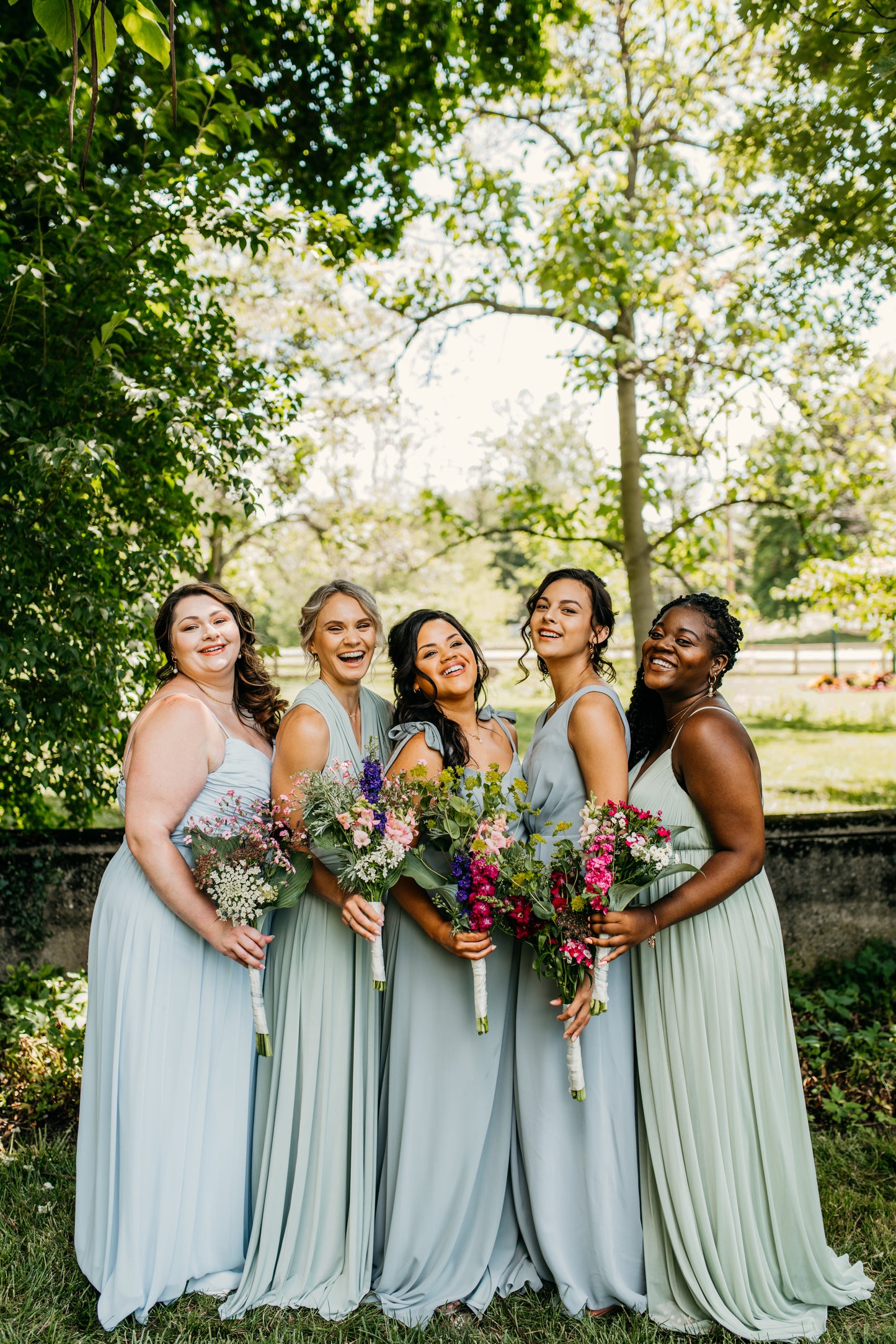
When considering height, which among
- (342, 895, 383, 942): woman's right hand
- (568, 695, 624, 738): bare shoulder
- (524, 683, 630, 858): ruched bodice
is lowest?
(342, 895, 383, 942): woman's right hand

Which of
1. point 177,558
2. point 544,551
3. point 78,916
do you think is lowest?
point 78,916

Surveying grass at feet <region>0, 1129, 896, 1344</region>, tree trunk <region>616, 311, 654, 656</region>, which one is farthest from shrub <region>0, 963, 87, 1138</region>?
tree trunk <region>616, 311, 654, 656</region>

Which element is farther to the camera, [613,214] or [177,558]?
[613,214]

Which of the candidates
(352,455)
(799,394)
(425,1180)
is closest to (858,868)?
(425,1180)

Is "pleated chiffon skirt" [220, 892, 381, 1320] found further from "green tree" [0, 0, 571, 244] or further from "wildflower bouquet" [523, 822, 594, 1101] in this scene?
"green tree" [0, 0, 571, 244]

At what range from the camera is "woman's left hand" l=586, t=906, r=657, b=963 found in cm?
296

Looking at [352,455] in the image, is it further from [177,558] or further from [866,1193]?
[866,1193]

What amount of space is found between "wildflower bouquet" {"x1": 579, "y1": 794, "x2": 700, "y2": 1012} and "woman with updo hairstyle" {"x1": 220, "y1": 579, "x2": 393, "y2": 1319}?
0.83m

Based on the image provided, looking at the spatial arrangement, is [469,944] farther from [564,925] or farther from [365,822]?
[365,822]

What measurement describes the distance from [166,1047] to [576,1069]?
4.82ft

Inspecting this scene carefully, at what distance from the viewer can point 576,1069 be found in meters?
3.09

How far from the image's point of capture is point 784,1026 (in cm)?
327

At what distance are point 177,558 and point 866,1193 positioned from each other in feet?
15.6

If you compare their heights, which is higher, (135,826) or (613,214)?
(613,214)
